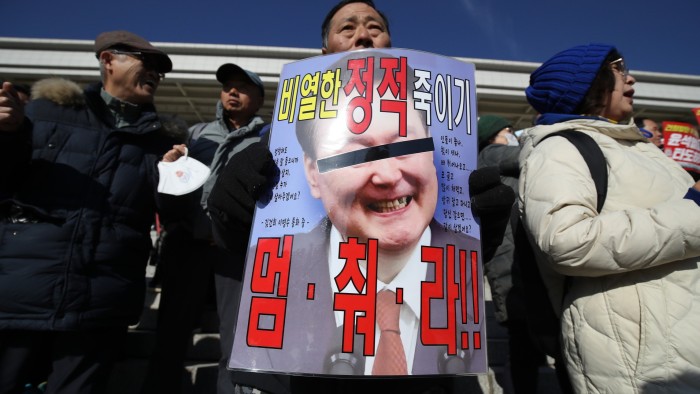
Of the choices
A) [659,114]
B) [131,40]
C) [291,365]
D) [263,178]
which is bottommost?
[291,365]

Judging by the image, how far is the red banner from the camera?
3045mm

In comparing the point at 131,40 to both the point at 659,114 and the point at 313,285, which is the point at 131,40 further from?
the point at 659,114

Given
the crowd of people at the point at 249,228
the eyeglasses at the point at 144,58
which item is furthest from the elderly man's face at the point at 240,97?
the eyeglasses at the point at 144,58

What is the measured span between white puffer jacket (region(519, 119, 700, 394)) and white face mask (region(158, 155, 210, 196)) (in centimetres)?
135

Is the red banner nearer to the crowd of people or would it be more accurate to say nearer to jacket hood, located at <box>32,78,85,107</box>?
the crowd of people

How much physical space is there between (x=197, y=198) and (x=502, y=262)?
1863 millimetres

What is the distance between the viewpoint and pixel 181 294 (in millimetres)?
2332

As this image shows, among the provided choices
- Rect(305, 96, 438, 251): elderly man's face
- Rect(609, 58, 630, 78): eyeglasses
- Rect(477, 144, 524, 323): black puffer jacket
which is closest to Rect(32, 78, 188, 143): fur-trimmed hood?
Rect(305, 96, 438, 251): elderly man's face

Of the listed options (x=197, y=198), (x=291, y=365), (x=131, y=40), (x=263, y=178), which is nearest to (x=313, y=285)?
(x=291, y=365)

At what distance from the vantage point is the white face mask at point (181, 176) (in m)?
1.64

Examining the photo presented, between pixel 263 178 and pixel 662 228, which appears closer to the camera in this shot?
pixel 263 178

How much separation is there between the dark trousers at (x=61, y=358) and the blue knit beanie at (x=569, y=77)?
2.17 m

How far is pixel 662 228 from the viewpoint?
107cm

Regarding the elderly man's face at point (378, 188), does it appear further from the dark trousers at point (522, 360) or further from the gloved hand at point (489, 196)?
the dark trousers at point (522, 360)
